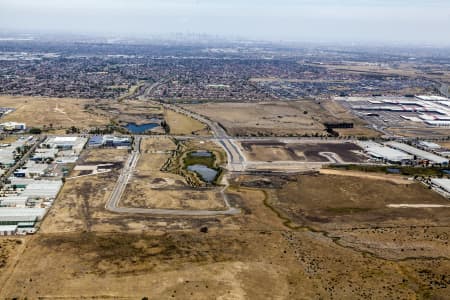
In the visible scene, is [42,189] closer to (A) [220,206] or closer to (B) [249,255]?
(A) [220,206]

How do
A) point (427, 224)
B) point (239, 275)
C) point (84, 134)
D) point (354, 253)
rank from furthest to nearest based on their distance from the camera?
point (84, 134)
point (427, 224)
point (354, 253)
point (239, 275)

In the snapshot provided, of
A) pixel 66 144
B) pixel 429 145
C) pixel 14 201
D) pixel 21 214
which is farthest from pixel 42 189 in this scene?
pixel 429 145

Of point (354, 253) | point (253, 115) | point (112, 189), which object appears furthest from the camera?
point (253, 115)

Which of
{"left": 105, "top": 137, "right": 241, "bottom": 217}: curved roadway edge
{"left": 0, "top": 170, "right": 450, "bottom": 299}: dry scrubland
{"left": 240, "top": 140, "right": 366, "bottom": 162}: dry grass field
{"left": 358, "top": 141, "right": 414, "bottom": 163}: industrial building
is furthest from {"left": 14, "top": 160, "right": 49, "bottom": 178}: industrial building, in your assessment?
{"left": 358, "top": 141, "right": 414, "bottom": 163}: industrial building

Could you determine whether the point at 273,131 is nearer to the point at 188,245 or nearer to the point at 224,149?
the point at 224,149

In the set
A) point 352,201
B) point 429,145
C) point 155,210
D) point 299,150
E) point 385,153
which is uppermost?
point 429,145

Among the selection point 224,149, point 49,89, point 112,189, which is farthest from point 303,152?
point 49,89
